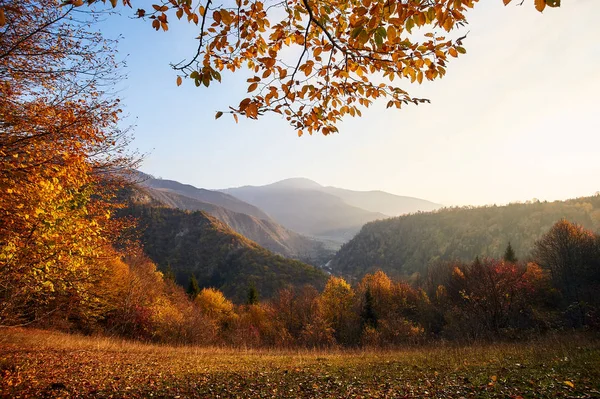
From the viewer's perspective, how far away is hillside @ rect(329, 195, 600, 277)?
4510 inches

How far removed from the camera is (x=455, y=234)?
5930 inches

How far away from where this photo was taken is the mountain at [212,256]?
103 m

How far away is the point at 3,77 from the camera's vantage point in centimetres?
623

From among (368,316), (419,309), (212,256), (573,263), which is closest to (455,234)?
(419,309)

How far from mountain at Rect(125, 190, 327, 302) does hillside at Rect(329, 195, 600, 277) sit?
53198 millimetres

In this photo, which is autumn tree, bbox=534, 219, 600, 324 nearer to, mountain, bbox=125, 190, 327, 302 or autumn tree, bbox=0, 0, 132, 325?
autumn tree, bbox=0, 0, 132, 325

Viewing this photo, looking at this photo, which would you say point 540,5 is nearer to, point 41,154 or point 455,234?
point 41,154

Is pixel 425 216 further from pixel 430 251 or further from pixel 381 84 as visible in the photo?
pixel 381 84

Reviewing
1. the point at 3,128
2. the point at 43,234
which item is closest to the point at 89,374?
the point at 43,234

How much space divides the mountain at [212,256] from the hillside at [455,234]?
175 feet

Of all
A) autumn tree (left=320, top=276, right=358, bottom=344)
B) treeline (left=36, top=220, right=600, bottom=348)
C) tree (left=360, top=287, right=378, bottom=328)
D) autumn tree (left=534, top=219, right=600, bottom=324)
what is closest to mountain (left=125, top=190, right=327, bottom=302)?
autumn tree (left=320, top=276, right=358, bottom=344)

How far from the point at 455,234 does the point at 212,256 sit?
386 ft

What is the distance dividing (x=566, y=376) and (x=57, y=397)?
1198cm

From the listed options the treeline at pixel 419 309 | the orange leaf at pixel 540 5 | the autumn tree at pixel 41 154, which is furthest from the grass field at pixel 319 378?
the treeline at pixel 419 309
